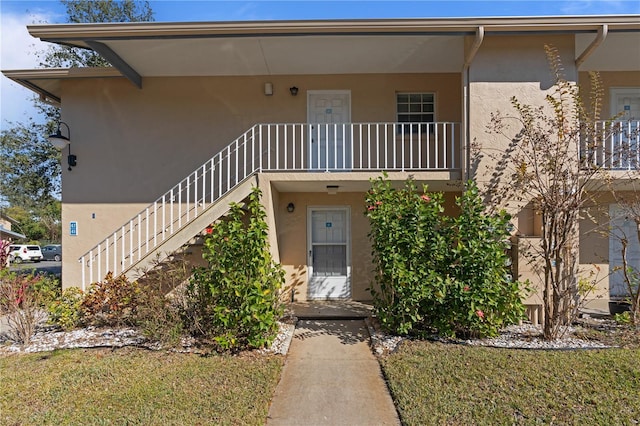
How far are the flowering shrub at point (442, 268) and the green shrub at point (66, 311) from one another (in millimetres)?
5269

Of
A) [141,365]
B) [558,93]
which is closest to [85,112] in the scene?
[141,365]

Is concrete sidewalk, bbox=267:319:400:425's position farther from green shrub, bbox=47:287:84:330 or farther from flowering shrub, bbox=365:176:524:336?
green shrub, bbox=47:287:84:330

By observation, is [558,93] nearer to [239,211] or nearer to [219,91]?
[239,211]

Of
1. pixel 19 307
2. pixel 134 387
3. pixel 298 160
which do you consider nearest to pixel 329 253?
pixel 298 160

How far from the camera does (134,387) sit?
394 centimetres

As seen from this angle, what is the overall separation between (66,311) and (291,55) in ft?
21.0

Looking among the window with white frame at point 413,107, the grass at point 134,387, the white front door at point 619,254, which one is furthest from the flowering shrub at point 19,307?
the white front door at point 619,254

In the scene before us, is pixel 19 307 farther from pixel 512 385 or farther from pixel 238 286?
pixel 512 385

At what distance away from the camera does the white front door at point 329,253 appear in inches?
319

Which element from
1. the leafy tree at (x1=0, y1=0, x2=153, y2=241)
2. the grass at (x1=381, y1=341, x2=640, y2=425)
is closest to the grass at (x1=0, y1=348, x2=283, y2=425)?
the grass at (x1=381, y1=341, x2=640, y2=425)

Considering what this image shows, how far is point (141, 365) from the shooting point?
177 inches

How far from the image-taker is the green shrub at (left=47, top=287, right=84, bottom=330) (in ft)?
18.8

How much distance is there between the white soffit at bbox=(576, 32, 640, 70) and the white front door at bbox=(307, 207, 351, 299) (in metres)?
5.74

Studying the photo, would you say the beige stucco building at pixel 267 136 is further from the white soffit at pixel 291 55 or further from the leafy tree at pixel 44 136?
the leafy tree at pixel 44 136
